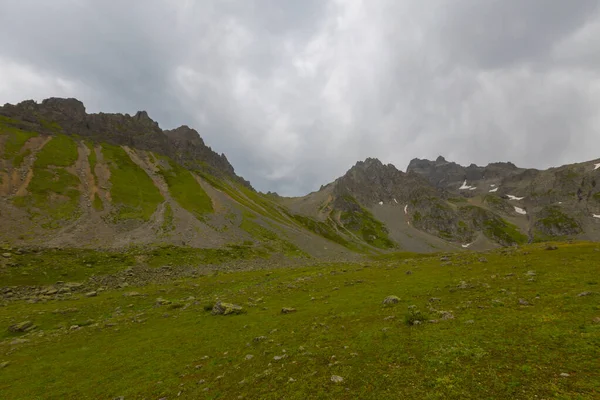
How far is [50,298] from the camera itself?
40.6m

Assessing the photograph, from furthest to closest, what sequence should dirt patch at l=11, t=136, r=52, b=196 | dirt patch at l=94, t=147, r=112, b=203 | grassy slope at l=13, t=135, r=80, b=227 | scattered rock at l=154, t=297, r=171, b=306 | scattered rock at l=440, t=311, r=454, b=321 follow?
dirt patch at l=94, t=147, r=112, b=203 → dirt patch at l=11, t=136, r=52, b=196 → grassy slope at l=13, t=135, r=80, b=227 → scattered rock at l=154, t=297, r=171, b=306 → scattered rock at l=440, t=311, r=454, b=321

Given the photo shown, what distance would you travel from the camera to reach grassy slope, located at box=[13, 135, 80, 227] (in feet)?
303

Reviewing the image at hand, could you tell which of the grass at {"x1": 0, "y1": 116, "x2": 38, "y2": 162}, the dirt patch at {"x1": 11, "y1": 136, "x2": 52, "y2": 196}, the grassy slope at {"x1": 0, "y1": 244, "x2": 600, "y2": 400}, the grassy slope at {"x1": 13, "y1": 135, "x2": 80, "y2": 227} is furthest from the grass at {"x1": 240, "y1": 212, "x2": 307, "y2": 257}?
the grass at {"x1": 0, "y1": 116, "x2": 38, "y2": 162}

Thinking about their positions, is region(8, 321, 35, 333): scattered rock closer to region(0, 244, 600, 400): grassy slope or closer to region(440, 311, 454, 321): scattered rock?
region(0, 244, 600, 400): grassy slope

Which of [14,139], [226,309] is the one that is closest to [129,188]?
[14,139]

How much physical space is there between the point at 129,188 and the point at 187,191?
3050 cm

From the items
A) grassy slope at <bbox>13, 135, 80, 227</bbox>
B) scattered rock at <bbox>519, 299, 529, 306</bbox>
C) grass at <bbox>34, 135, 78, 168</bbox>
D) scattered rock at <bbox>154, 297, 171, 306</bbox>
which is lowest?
scattered rock at <bbox>154, 297, 171, 306</bbox>

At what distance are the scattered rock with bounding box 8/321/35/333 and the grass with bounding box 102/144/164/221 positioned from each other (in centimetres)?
7786

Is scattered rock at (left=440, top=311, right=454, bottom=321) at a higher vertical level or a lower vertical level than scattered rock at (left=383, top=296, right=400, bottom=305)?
higher

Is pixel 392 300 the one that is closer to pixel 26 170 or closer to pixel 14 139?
pixel 26 170

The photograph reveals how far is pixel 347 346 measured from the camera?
16.8m

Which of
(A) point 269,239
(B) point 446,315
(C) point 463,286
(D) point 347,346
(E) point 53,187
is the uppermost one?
(E) point 53,187

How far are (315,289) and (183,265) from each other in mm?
45257

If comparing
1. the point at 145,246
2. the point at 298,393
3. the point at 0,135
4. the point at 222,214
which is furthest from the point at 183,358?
the point at 0,135
